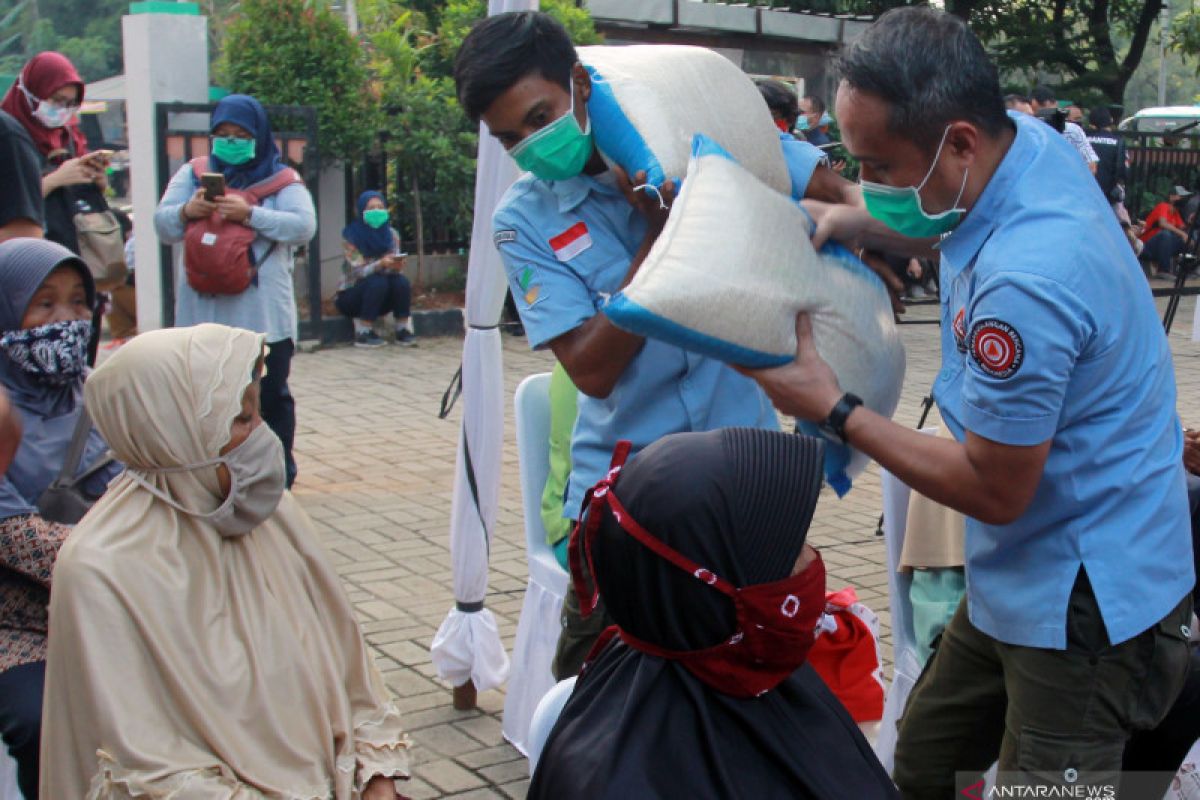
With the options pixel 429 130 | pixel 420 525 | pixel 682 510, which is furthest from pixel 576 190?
pixel 429 130

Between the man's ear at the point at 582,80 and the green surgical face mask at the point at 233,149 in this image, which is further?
the green surgical face mask at the point at 233,149

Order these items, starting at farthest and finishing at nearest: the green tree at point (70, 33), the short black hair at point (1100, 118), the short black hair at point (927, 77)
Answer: the green tree at point (70, 33), the short black hair at point (1100, 118), the short black hair at point (927, 77)

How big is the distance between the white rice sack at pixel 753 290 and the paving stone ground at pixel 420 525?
186 centimetres

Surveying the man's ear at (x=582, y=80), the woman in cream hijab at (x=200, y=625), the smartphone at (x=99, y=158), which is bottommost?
the woman in cream hijab at (x=200, y=625)

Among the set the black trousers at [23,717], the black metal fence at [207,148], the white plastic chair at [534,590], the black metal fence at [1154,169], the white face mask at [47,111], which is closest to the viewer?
the black trousers at [23,717]

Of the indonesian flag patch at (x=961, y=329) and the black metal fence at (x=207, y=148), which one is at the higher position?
the indonesian flag patch at (x=961, y=329)

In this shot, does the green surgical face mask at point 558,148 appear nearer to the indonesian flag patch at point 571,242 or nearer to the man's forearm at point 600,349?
the indonesian flag patch at point 571,242

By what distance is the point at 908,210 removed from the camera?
2283 millimetres

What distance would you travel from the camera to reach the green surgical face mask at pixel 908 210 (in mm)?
2205

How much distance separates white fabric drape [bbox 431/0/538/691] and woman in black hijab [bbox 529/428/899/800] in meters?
2.26

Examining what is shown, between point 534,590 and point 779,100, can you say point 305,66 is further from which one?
point 534,590

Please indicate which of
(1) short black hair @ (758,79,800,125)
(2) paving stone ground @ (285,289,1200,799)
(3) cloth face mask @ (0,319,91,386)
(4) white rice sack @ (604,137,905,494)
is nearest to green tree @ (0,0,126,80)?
(2) paving stone ground @ (285,289,1200,799)

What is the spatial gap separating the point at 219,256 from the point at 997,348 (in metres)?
4.57

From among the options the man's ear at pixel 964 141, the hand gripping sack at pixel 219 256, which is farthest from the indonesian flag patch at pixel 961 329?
the hand gripping sack at pixel 219 256
